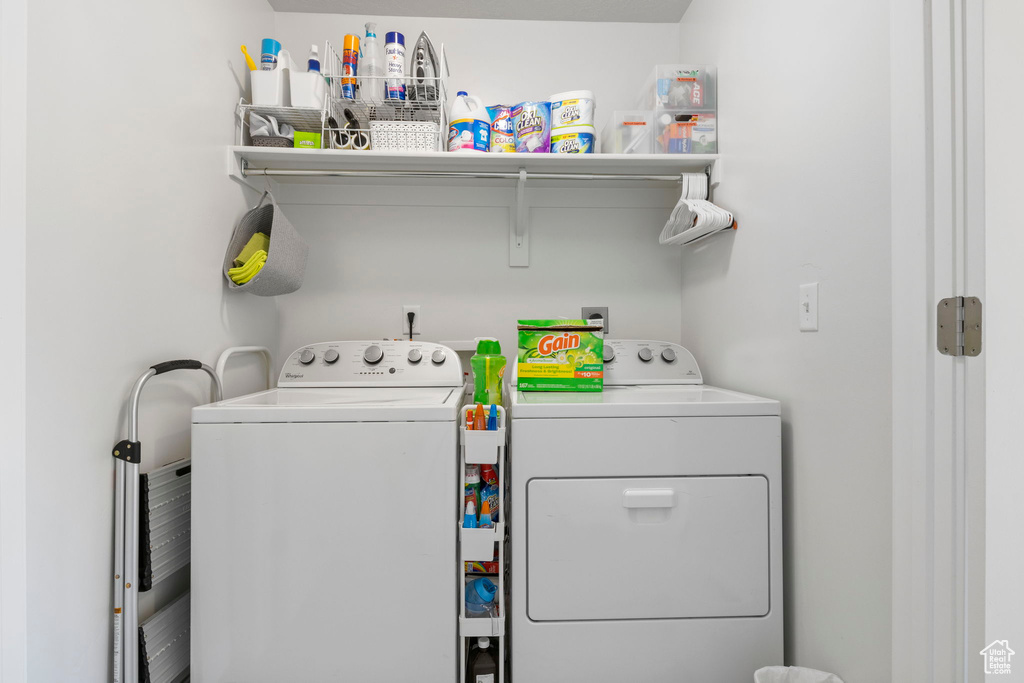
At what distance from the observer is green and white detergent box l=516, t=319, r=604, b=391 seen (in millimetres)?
1511

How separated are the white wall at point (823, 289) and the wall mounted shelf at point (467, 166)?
0.95 feet

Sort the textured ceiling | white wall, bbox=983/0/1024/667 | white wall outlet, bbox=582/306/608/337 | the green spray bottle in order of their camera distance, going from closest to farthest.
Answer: white wall, bbox=983/0/1024/667 → the green spray bottle → the textured ceiling → white wall outlet, bbox=582/306/608/337

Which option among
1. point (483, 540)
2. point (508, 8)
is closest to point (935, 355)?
point (483, 540)

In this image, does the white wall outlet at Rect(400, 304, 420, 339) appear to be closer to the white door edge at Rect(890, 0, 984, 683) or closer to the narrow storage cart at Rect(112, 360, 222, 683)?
the narrow storage cart at Rect(112, 360, 222, 683)

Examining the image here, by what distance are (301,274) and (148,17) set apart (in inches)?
31.9

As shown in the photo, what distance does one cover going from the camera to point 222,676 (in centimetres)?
118

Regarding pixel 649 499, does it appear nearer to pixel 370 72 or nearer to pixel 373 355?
pixel 373 355

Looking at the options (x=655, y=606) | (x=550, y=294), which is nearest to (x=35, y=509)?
(x=655, y=606)

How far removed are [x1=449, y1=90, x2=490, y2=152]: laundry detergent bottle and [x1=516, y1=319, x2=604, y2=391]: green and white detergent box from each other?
0.71m

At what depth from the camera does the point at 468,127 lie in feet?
5.78

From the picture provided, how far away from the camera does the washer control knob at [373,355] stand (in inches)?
70.1

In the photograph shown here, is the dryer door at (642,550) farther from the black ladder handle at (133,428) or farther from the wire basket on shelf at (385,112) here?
the wire basket on shelf at (385,112)

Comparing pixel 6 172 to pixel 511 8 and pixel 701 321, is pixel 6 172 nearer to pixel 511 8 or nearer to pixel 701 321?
pixel 511 8

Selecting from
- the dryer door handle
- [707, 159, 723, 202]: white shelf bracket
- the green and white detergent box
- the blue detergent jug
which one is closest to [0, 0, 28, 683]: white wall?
→ the blue detergent jug
